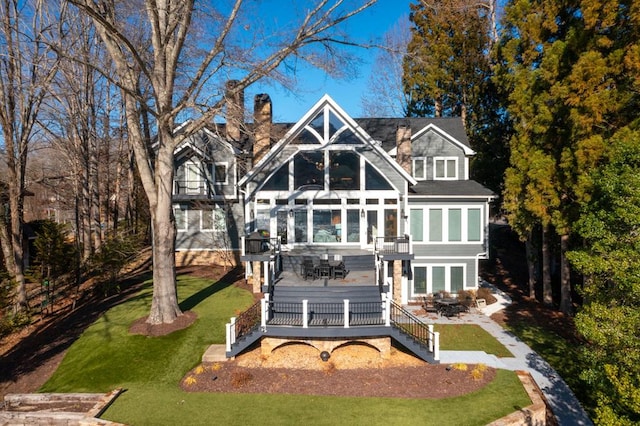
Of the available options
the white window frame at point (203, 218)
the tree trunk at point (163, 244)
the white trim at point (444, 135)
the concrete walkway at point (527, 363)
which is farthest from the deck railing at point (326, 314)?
the white window frame at point (203, 218)

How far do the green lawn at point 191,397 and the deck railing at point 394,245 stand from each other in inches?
156

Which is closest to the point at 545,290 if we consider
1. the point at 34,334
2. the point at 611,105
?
the point at 611,105

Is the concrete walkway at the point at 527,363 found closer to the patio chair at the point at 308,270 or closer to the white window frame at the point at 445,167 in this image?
the patio chair at the point at 308,270

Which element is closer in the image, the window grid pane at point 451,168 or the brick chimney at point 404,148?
the brick chimney at point 404,148

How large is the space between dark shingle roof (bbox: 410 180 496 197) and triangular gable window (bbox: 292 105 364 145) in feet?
13.9

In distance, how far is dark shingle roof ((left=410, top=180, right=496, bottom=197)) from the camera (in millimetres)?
18047

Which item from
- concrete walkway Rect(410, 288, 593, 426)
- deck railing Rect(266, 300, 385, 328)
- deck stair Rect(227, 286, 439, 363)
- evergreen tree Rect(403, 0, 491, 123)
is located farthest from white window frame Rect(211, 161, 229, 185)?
evergreen tree Rect(403, 0, 491, 123)

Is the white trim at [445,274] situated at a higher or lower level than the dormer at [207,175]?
lower

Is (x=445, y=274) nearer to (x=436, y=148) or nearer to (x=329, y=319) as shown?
(x=436, y=148)

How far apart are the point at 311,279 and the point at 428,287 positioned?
284 inches

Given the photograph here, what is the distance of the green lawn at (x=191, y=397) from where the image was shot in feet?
28.9

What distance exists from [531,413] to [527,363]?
3.54m

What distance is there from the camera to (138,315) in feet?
47.9

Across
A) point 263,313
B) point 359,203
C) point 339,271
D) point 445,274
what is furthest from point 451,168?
point 263,313
